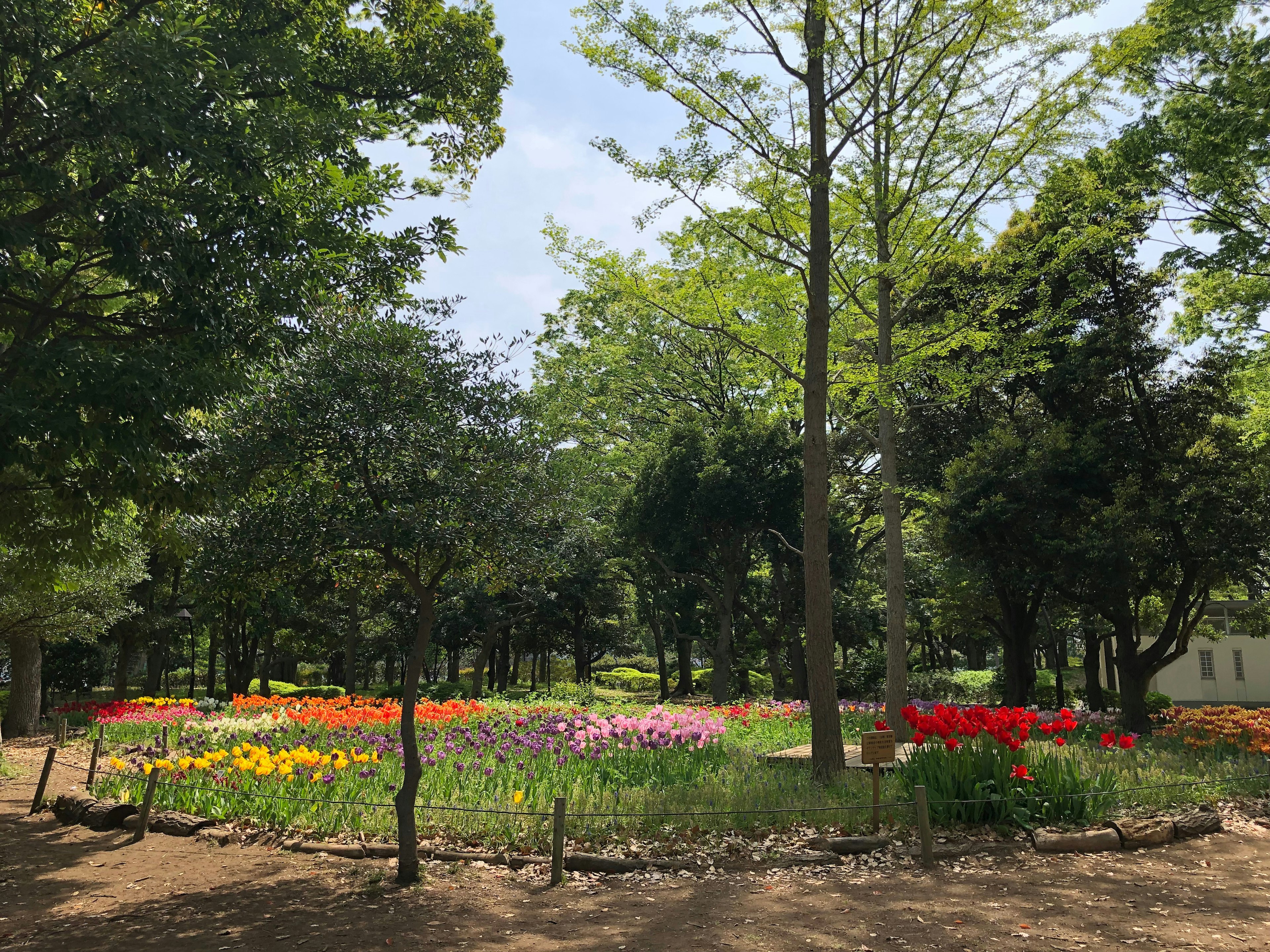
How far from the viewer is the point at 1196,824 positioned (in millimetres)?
7441

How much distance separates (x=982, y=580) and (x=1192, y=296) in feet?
21.8

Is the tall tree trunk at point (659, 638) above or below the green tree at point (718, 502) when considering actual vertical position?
below

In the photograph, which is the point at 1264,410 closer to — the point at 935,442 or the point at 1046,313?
the point at 1046,313

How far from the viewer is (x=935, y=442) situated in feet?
60.4

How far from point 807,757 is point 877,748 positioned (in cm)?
334

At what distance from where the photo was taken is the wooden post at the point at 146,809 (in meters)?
7.66

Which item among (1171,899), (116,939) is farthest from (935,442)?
(116,939)

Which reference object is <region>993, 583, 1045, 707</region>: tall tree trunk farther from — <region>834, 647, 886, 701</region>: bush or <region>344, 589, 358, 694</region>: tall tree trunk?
<region>344, 589, 358, 694</region>: tall tree trunk

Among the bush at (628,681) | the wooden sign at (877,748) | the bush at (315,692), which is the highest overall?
the wooden sign at (877,748)

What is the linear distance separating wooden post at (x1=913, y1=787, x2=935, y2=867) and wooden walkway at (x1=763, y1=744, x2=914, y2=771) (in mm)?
2444

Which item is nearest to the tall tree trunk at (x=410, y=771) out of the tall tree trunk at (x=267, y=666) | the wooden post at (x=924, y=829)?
the wooden post at (x=924, y=829)

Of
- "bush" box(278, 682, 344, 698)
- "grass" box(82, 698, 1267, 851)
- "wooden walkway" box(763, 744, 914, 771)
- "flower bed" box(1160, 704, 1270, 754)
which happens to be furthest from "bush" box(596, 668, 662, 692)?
"grass" box(82, 698, 1267, 851)

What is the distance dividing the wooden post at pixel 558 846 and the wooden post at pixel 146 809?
4.18 meters

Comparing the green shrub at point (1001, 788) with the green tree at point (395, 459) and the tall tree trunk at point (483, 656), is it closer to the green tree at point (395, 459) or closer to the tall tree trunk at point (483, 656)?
the green tree at point (395, 459)
